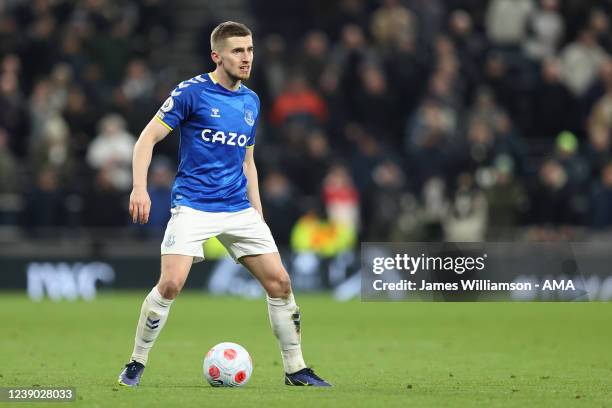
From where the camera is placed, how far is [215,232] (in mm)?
9211

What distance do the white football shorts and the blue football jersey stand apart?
0.07 meters

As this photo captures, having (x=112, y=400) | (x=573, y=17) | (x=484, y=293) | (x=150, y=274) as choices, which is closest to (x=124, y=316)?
(x=150, y=274)

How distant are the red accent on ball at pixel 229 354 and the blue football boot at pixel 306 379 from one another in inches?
17.5

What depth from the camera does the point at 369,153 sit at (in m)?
21.7

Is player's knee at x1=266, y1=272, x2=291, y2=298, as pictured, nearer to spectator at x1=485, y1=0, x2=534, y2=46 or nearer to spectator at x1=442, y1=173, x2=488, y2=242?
spectator at x1=442, y1=173, x2=488, y2=242

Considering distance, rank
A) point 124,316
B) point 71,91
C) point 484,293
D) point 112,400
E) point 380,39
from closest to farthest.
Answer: point 112,400, point 484,293, point 124,316, point 71,91, point 380,39

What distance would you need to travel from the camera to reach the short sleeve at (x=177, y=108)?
29.9ft

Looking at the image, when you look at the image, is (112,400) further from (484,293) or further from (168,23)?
(168,23)

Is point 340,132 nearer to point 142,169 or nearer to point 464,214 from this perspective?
point 464,214

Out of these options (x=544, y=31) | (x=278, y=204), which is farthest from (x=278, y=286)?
(x=544, y=31)

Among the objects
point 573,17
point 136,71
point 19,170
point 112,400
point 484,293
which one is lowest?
point 112,400

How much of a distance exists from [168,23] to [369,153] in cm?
491

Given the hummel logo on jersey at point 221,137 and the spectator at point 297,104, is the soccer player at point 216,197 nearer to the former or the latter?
the hummel logo on jersey at point 221,137

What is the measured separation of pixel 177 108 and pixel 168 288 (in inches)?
48.2
